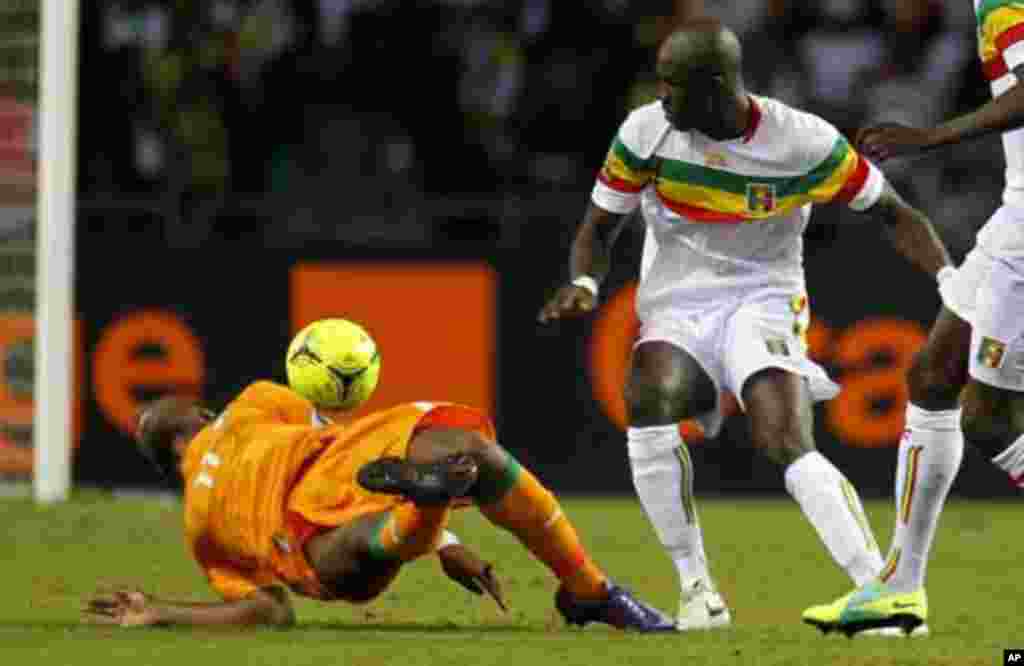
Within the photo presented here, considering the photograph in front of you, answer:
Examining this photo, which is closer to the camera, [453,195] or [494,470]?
[494,470]

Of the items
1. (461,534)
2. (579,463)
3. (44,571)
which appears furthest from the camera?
(579,463)

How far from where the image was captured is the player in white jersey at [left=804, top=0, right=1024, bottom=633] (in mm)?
7754

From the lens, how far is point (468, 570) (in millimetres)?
7906

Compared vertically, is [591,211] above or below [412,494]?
above

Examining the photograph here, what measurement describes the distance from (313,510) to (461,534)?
4.33m

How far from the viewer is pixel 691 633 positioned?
797 centimetres

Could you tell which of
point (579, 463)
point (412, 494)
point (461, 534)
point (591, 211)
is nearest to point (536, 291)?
point (579, 463)

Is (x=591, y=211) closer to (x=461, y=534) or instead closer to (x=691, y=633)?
(x=691, y=633)

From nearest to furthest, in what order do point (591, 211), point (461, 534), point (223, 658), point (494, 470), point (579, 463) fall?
point (223, 658) < point (494, 470) < point (591, 211) < point (461, 534) < point (579, 463)

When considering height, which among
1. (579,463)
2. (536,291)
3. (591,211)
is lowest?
(579,463)

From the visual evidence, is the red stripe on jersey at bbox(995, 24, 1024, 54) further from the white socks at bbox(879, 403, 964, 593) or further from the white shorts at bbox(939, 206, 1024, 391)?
the white socks at bbox(879, 403, 964, 593)

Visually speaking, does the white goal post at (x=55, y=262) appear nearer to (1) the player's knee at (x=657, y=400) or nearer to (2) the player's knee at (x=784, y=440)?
(1) the player's knee at (x=657, y=400)

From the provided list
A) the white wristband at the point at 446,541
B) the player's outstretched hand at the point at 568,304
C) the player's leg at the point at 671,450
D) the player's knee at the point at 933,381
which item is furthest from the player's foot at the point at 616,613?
the player's knee at the point at 933,381

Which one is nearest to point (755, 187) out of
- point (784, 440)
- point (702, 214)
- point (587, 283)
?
point (702, 214)
